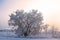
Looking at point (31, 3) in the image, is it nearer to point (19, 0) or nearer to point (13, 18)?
point (19, 0)

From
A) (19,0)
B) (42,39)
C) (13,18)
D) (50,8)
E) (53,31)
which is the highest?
(19,0)

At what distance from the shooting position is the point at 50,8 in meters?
2.59

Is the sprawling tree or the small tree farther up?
the sprawling tree

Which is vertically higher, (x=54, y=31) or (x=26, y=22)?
(x=26, y=22)

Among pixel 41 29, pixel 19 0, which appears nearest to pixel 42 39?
pixel 41 29

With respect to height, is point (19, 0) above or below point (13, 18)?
above

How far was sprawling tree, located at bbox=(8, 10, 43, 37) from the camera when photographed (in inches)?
101

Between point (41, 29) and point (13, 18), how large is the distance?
2.26 ft

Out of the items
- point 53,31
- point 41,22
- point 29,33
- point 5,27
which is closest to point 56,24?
point 53,31

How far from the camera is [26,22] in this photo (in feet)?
8.46

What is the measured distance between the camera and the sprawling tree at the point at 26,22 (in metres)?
Result: 2.57

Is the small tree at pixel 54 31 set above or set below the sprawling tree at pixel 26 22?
below

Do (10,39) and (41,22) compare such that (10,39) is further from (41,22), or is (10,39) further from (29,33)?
(41,22)

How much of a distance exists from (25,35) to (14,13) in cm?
56
